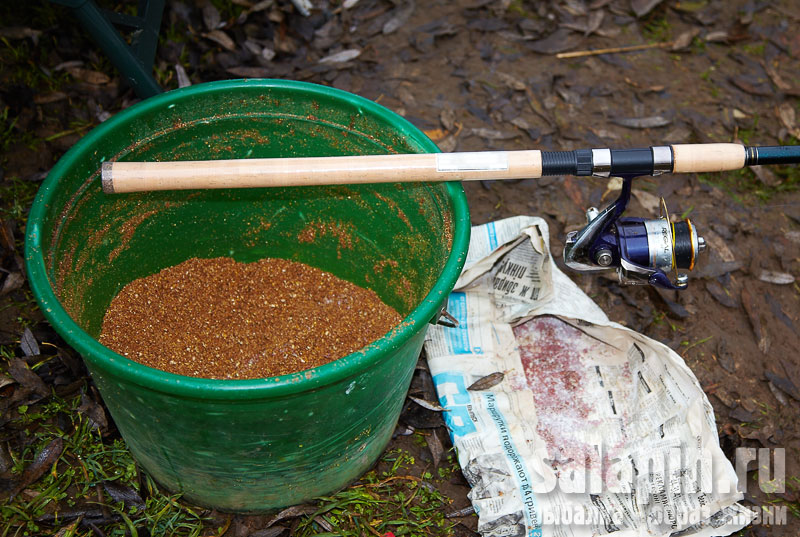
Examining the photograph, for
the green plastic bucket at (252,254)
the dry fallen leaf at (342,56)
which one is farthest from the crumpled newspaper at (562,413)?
the dry fallen leaf at (342,56)

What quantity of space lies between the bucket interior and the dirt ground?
427 millimetres

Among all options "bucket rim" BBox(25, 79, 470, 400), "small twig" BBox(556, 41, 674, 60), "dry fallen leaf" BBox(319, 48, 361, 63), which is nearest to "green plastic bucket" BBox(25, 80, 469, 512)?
"bucket rim" BBox(25, 79, 470, 400)

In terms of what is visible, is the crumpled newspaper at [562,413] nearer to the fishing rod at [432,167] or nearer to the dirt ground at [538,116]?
the dirt ground at [538,116]

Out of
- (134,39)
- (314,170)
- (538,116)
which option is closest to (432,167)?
(314,170)

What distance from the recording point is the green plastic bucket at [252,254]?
5.07 ft

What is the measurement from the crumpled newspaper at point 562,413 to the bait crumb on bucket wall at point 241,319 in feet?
1.16

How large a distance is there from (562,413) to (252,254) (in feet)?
4.00

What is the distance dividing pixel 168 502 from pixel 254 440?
60cm

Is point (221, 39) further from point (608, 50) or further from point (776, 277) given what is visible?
point (776, 277)

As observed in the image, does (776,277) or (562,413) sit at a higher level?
(562,413)

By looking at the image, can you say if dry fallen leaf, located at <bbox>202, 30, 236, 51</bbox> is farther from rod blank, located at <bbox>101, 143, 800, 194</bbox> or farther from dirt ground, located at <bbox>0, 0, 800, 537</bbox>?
rod blank, located at <bbox>101, 143, 800, 194</bbox>

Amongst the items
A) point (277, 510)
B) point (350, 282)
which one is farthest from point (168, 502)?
point (350, 282)

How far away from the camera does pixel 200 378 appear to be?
1453 millimetres

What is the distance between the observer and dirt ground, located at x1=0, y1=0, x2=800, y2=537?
7.59 ft
